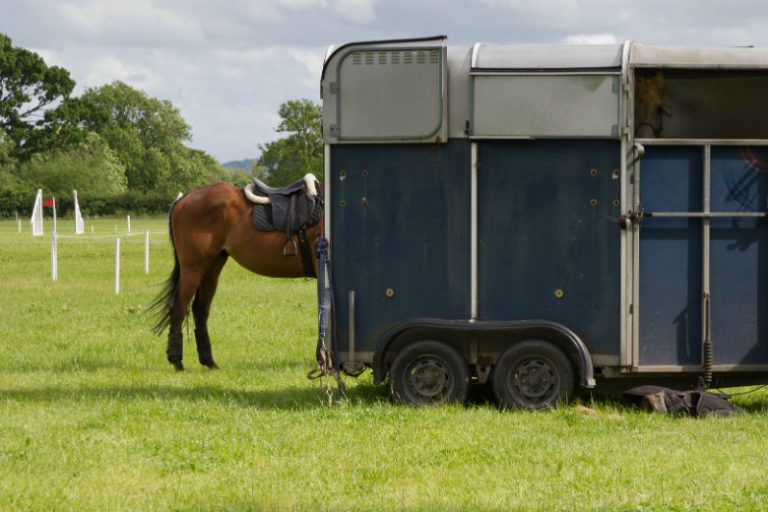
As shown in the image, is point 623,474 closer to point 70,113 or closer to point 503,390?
point 503,390

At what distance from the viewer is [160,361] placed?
46.6 ft

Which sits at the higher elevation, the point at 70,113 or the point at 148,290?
the point at 70,113

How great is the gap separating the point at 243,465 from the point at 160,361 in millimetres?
6147

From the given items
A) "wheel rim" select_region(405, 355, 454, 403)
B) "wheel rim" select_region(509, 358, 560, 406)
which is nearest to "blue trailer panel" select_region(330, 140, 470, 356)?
"wheel rim" select_region(405, 355, 454, 403)

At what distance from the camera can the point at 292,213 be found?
1345 cm

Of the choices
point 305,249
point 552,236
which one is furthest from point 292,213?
point 552,236

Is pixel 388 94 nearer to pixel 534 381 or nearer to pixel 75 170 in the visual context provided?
pixel 534 381

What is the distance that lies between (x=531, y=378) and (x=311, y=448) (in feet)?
7.70

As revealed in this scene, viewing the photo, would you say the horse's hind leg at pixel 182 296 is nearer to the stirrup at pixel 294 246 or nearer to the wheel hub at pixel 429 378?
the stirrup at pixel 294 246

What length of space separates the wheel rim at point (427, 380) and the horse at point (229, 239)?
10.7 ft

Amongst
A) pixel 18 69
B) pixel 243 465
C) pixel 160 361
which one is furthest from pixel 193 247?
pixel 18 69

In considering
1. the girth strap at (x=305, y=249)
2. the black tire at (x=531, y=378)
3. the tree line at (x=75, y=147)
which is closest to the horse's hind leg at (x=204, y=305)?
the girth strap at (x=305, y=249)

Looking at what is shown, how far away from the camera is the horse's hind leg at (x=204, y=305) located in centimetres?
1386

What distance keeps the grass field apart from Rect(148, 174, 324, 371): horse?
597 mm
